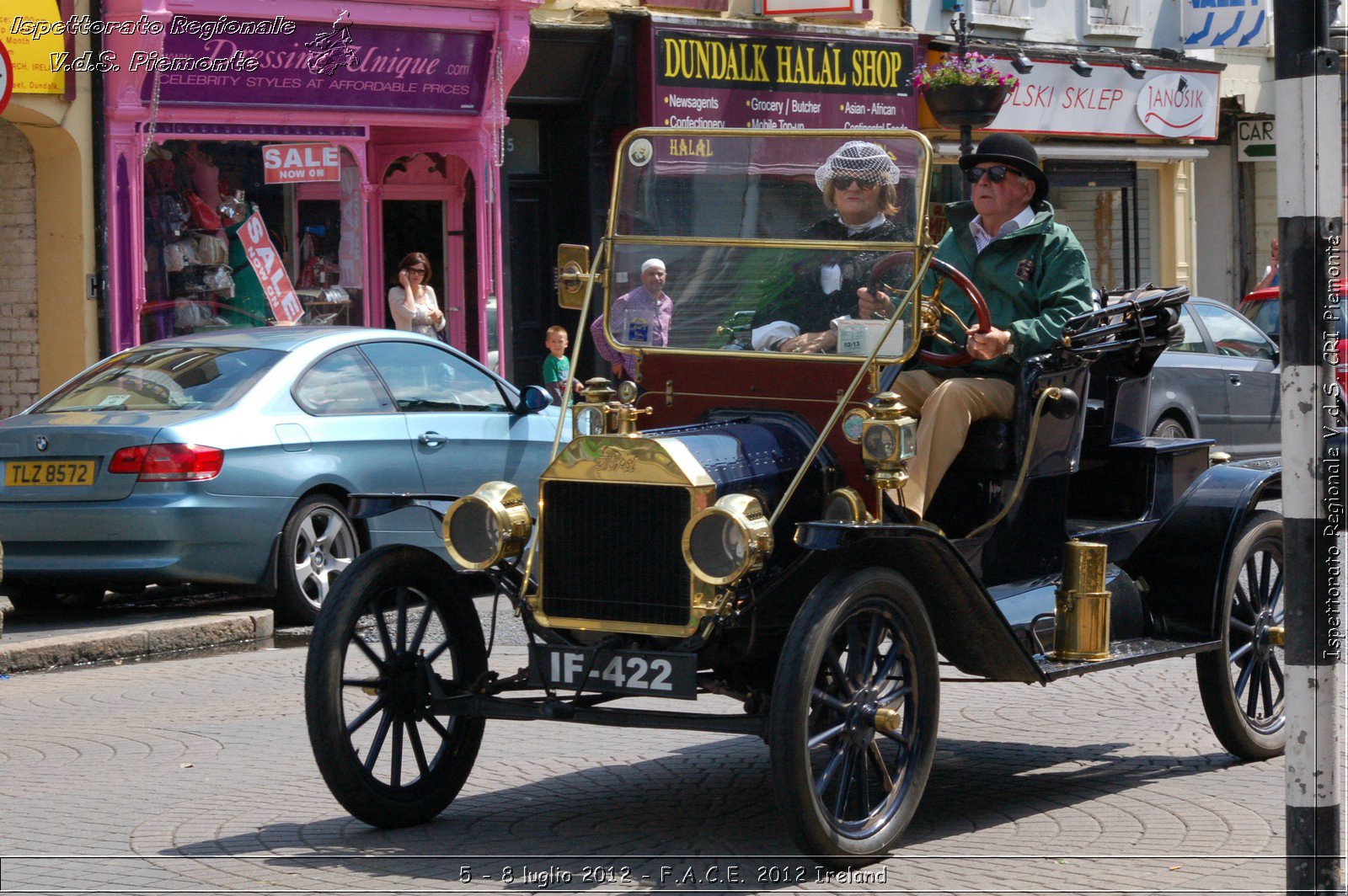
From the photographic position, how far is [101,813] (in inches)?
246

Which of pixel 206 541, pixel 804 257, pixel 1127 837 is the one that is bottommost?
pixel 1127 837

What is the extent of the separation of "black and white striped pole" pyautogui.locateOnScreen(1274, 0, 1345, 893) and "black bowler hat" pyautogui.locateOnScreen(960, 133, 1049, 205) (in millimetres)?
2563

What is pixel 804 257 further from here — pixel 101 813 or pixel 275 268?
pixel 275 268

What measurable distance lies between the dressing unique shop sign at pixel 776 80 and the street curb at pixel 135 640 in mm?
10766

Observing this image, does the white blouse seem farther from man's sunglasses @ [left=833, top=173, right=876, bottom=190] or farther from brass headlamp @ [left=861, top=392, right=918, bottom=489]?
brass headlamp @ [left=861, top=392, right=918, bottom=489]

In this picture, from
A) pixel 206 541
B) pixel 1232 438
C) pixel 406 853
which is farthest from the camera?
pixel 1232 438

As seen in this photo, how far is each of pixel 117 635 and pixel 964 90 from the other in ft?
45.4

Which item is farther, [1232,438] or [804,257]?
[1232,438]

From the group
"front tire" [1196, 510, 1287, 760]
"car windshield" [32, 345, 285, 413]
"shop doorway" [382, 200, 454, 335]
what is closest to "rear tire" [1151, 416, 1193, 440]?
"shop doorway" [382, 200, 454, 335]

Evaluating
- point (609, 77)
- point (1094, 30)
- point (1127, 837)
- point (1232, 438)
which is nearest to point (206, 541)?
point (1127, 837)

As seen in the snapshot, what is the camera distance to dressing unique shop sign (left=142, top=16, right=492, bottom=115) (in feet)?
52.1

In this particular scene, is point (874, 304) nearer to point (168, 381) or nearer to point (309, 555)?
point (309, 555)

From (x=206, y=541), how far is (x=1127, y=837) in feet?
18.8

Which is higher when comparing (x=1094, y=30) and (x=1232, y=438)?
(x=1094, y=30)
